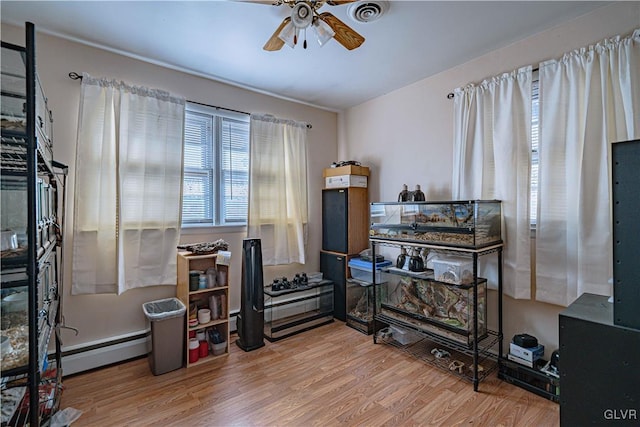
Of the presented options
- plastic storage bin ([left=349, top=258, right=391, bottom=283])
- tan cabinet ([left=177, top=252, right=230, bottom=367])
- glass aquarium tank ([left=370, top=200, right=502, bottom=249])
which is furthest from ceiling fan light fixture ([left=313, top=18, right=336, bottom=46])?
plastic storage bin ([left=349, top=258, right=391, bottom=283])

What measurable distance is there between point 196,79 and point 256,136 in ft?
2.56

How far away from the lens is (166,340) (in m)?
2.39

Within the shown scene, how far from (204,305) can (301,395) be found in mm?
1266

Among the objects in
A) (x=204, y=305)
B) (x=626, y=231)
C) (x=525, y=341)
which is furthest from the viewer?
(x=204, y=305)

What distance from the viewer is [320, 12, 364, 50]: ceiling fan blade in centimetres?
174

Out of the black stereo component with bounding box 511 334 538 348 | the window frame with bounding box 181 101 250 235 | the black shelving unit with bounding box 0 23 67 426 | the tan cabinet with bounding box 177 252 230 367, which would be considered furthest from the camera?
the window frame with bounding box 181 101 250 235

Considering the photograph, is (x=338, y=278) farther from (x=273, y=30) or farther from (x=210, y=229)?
Result: (x=273, y=30)

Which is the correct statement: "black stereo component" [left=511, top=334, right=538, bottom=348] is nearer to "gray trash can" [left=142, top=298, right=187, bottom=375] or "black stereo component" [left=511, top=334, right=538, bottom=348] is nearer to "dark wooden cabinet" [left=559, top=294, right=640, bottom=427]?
"dark wooden cabinet" [left=559, top=294, right=640, bottom=427]

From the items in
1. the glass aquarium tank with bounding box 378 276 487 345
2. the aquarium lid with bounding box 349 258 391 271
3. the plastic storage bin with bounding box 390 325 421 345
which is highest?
the aquarium lid with bounding box 349 258 391 271

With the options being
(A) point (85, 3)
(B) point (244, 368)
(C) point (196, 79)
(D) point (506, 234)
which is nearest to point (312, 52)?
(C) point (196, 79)

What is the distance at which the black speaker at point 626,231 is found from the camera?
40.7 inches

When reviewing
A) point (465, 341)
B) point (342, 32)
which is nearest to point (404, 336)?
point (465, 341)

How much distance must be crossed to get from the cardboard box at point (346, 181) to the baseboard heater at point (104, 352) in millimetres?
2381

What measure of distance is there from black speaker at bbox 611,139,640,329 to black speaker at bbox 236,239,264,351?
2460mm
